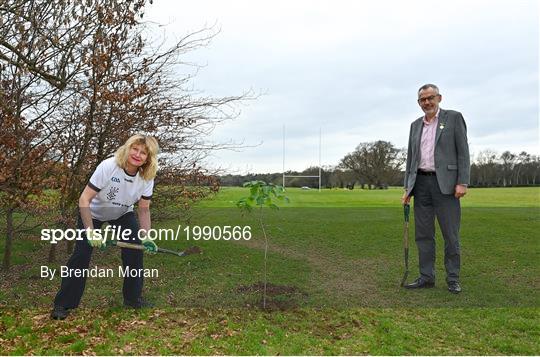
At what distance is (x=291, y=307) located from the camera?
4402 mm

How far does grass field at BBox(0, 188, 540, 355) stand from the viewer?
3.58 meters

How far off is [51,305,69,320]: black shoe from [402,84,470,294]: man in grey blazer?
11.6 feet

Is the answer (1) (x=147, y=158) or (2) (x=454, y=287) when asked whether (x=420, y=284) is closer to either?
(2) (x=454, y=287)

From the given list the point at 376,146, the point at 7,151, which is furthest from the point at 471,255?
the point at 376,146

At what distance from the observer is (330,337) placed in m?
3.72

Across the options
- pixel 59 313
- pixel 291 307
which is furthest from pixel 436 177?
pixel 59 313

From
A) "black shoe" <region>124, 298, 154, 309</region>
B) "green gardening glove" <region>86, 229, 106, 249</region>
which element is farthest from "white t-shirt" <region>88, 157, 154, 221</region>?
"black shoe" <region>124, 298, 154, 309</region>

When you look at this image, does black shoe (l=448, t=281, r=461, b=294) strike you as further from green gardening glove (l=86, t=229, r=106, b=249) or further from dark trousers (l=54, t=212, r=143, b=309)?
green gardening glove (l=86, t=229, r=106, b=249)

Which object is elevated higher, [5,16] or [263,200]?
[5,16]

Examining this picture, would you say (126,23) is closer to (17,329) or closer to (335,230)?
(17,329)

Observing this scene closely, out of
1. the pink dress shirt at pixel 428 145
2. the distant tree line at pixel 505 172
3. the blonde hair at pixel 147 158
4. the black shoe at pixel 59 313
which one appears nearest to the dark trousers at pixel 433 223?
the pink dress shirt at pixel 428 145

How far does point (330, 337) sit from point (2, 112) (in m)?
4.27

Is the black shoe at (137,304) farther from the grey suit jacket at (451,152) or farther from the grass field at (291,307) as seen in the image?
the grey suit jacket at (451,152)

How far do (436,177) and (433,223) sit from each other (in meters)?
0.55
